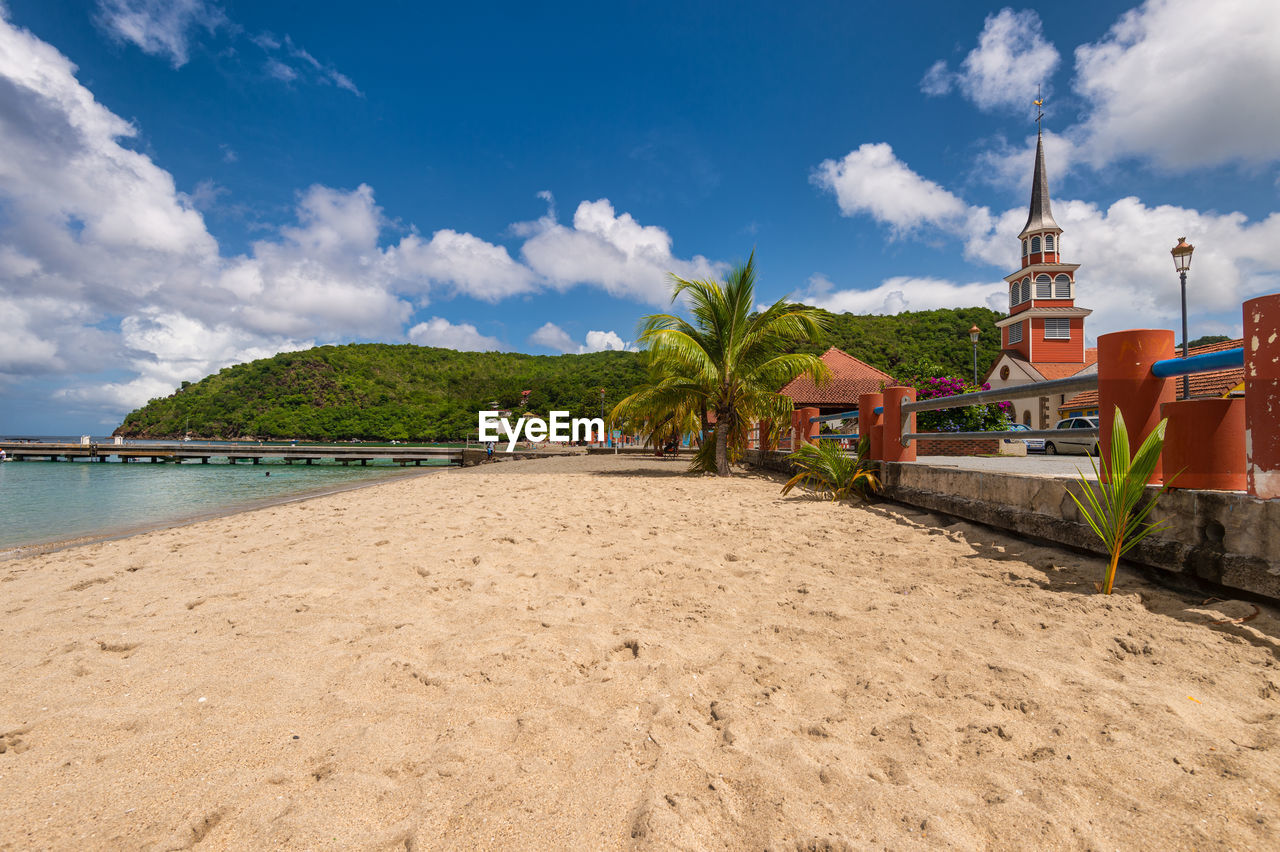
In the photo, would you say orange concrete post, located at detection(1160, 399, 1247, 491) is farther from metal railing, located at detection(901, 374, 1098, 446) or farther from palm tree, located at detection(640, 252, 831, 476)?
palm tree, located at detection(640, 252, 831, 476)

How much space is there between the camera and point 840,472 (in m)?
6.64

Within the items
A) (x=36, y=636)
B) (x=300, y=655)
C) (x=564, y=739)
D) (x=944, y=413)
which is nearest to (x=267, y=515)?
(x=36, y=636)

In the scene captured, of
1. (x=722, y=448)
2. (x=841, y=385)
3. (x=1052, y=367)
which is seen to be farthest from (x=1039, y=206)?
(x=722, y=448)

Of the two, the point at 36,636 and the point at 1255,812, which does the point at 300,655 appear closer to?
the point at 36,636

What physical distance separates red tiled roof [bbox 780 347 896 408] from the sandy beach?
24.9 meters

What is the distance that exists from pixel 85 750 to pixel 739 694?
2172 millimetres

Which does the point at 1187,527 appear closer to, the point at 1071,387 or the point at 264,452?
the point at 1071,387

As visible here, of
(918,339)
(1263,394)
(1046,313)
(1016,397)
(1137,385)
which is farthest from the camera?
(918,339)

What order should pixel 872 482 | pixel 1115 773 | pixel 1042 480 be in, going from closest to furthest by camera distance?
pixel 1115 773 < pixel 1042 480 < pixel 872 482

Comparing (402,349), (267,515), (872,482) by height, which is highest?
(402,349)

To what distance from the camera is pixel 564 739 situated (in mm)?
1783

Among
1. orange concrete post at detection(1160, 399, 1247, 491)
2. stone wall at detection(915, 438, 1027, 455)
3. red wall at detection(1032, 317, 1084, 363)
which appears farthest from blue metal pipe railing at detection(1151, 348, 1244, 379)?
red wall at detection(1032, 317, 1084, 363)

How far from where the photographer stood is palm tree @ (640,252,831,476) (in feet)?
38.3

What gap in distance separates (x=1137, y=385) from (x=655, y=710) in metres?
2.91
